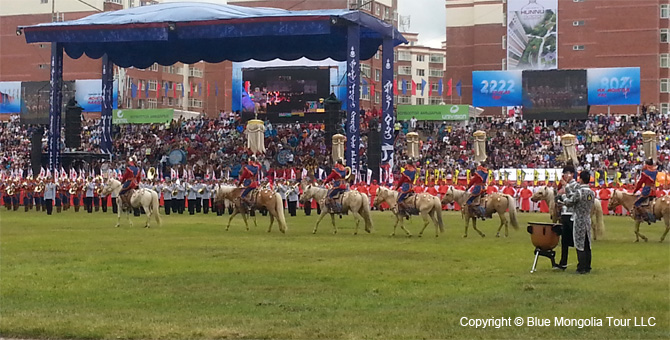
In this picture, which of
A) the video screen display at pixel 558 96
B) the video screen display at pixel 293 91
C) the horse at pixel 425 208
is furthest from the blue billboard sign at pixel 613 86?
the horse at pixel 425 208

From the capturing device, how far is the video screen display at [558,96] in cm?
6378

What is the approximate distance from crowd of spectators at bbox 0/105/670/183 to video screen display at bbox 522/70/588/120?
1.07 metres

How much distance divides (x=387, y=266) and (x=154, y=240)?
8.83 m

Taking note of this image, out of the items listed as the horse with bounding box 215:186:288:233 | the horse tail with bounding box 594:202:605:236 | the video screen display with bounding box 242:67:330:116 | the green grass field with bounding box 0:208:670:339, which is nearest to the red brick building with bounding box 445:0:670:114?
the video screen display with bounding box 242:67:330:116

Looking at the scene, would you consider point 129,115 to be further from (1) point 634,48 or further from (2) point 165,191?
(1) point 634,48

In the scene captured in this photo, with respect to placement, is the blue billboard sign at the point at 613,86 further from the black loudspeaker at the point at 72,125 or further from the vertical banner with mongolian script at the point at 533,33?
the black loudspeaker at the point at 72,125

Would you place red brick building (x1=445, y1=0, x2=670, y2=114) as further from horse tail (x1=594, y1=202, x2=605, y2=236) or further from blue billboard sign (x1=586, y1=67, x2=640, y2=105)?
horse tail (x1=594, y1=202, x2=605, y2=236)

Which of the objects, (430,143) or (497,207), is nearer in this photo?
(497,207)

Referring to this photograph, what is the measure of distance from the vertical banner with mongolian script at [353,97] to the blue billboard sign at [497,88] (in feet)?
64.5

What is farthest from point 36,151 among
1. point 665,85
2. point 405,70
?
point 405,70

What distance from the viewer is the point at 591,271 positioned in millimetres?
18547

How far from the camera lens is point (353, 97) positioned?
2015 inches

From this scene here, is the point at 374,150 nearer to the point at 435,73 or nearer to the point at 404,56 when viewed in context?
the point at 404,56

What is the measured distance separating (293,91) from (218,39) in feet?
39.4
